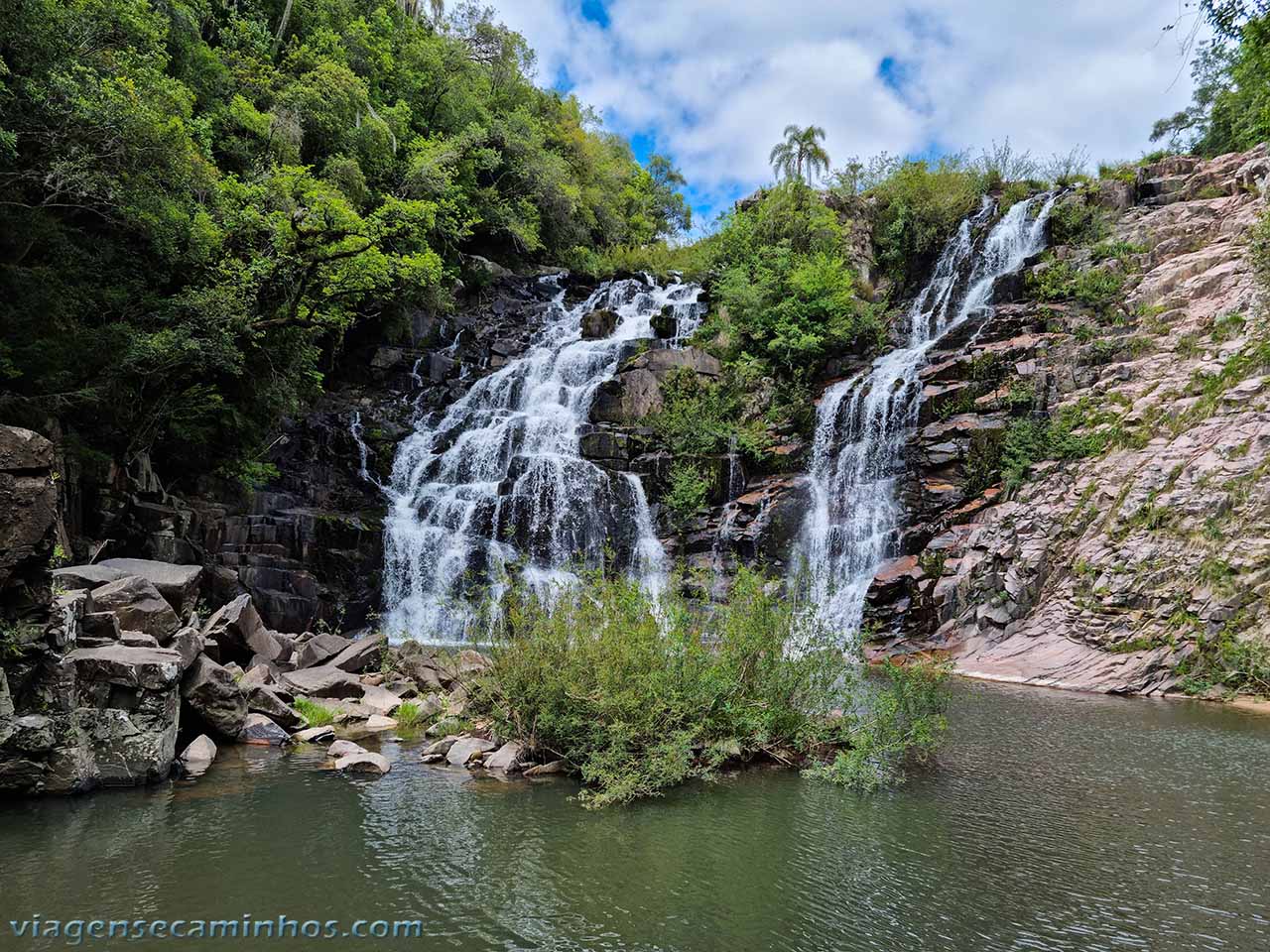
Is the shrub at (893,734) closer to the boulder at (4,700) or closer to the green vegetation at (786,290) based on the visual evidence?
the boulder at (4,700)

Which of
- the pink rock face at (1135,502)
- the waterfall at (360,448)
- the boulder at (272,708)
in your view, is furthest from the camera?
the waterfall at (360,448)

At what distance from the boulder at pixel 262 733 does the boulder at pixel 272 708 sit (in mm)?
270

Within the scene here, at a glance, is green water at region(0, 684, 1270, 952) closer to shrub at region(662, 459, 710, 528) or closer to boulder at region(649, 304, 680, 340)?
shrub at region(662, 459, 710, 528)

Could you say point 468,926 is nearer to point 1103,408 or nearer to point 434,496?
point 434,496

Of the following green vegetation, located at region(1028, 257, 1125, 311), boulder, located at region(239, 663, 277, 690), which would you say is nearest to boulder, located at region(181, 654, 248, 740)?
boulder, located at region(239, 663, 277, 690)

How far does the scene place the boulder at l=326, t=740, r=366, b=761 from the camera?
8.66m

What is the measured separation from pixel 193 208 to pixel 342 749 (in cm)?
1400

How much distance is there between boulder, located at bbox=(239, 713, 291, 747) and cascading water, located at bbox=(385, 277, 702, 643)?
9.64 m

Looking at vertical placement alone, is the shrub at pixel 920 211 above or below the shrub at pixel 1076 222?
above

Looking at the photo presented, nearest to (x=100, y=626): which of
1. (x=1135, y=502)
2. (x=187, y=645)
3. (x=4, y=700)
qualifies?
(x=187, y=645)

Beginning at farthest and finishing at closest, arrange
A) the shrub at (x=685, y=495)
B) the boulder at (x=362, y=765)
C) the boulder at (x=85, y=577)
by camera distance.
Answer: the shrub at (x=685, y=495) < the boulder at (x=85, y=577) < the boulder at (x=362, y=765)

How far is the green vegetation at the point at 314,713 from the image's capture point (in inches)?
406

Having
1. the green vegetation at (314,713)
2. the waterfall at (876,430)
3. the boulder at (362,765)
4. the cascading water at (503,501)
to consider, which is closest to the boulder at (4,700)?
the boulder at (362,765)

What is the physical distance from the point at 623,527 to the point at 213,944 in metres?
19.8
